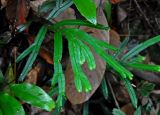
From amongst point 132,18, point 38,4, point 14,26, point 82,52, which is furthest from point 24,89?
point 132,18

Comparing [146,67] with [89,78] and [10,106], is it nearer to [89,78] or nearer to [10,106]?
[89,78]

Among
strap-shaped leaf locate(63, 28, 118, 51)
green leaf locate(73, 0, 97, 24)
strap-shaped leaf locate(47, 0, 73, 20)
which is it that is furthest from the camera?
strap-shaped leaf locate(47, 0, 73, 20)

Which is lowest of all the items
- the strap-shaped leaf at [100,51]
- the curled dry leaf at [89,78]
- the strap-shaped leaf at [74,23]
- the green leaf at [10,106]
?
the curled dry leaf at [89,78]

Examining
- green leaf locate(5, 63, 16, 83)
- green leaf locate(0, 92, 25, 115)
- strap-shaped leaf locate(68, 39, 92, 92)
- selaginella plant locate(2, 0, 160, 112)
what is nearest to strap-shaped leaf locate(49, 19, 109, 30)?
selaginella plant locate(2, 0, 160, 112)

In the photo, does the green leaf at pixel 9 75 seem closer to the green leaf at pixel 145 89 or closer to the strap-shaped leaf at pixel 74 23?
the strap-shaped leaf at pixel 74 23

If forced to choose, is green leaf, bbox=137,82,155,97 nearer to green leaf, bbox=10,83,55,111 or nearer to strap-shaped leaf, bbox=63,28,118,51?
strap-shaped leaf, bbox=63,28,118,51

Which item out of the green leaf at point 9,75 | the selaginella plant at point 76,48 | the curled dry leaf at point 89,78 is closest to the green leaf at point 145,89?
the selaginella plant at point 76,48
